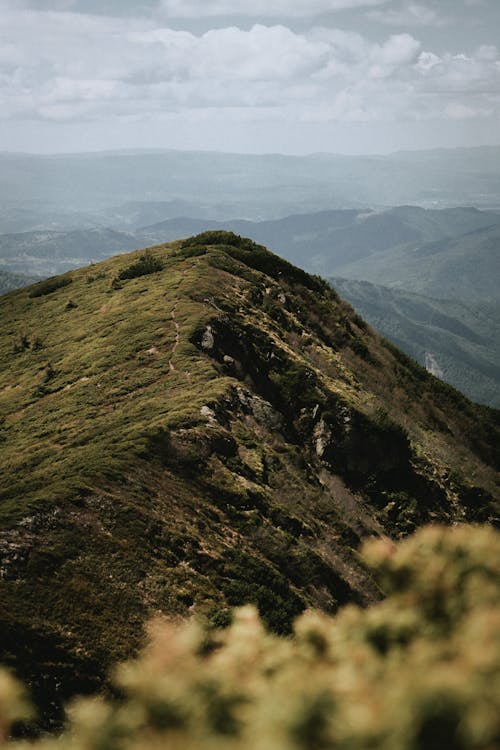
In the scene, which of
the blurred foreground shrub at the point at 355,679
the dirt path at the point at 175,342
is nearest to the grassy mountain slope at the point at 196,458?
the dirt path at the point at 175,342

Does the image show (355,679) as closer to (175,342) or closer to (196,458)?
(196,458)

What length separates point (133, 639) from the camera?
17859mm

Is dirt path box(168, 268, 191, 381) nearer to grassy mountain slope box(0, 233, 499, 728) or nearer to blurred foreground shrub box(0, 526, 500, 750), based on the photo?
grassy mountain slope box(0, 233, 499, 728)

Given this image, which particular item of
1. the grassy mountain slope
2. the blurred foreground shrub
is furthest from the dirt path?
the blurred foreground shrub

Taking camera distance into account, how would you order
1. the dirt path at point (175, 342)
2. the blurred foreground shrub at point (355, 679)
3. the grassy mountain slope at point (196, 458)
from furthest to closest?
the dirt path at point (175, 342)
the grassy mountain slope at point (196, 458)
the blurred foreground shrub at point (355, 679)

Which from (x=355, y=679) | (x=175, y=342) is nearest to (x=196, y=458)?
(x=175, y=342)

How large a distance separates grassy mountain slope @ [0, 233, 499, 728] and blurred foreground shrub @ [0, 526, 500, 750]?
543 inches

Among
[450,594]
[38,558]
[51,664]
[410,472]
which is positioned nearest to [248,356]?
[410,472]

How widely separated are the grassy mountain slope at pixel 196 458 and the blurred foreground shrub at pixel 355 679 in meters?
13.8

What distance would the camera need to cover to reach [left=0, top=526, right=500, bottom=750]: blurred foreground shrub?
10.9 feet

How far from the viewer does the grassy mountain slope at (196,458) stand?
62.6 ft

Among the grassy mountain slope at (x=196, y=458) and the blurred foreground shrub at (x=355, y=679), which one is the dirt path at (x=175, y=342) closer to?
the grassy mountain slope at (x=196, y=458)

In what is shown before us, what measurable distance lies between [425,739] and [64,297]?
60.8m

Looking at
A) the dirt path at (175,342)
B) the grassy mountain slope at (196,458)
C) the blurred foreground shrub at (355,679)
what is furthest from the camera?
the dirt path at (175,342)
